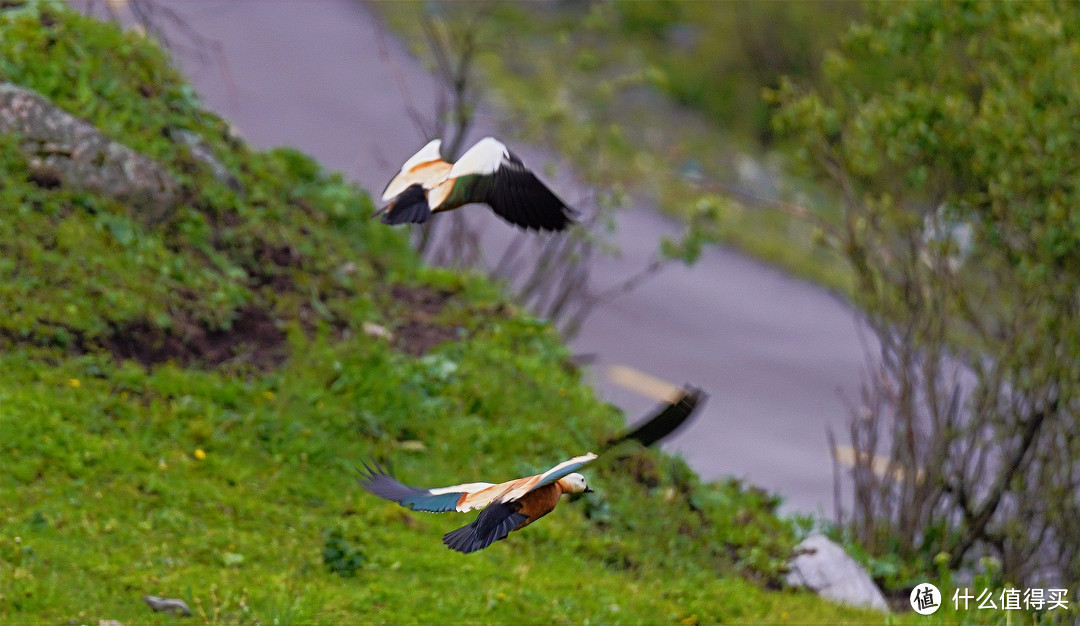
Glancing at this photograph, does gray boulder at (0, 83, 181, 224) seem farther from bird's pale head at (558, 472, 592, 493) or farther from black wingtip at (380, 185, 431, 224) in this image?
bird's pale head at (558, 472, 592, 493)

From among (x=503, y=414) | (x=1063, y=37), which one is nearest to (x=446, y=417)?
(x=503, y=414)

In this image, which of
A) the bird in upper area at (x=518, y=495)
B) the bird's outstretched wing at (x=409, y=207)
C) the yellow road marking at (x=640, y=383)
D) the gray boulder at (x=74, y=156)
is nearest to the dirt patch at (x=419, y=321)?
the gray boulder at (x=74, y=156)

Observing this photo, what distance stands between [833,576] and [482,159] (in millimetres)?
3870

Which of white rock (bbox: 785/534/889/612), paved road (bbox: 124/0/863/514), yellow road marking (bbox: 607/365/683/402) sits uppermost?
paved road (bbox: 124/0/863/514)

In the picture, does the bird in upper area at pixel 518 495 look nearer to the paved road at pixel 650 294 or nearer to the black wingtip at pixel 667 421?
the black wingtip at pixel 667 421

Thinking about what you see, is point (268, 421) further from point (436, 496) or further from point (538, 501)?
point (538, 501)

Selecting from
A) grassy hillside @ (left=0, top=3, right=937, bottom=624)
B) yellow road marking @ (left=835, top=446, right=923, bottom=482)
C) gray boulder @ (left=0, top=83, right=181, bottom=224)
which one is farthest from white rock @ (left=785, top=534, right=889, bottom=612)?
gray boulder @ (left=0, top=83, right=181, bottom=224)

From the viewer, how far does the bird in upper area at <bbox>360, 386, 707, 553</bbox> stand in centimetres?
317

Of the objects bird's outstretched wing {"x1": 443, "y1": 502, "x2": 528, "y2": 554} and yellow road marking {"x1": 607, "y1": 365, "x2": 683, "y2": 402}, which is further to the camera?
yellow road marking {"x1": 607, "y1": 365, "x2": 683, "y2": 402}

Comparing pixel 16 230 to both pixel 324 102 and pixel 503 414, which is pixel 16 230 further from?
pixel 324 102

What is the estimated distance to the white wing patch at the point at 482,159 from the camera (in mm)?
4258

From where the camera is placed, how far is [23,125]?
7410 mm

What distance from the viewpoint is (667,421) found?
317 centimetres

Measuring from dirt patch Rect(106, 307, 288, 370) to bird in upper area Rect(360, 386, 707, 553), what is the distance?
3.20 metres
